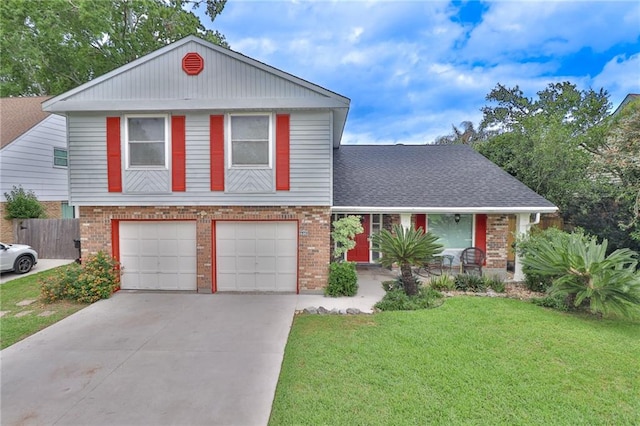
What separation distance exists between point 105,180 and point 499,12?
568 inches

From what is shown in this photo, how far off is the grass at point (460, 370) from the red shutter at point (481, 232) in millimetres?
4149

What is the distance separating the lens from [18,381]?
13.5ft

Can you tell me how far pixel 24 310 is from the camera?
271 inches

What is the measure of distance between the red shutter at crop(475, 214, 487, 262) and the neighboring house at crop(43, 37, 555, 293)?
Answer: 18.7 feet

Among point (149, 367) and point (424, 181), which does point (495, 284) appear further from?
point (149, 367)

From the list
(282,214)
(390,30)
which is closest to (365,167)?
(282,214)

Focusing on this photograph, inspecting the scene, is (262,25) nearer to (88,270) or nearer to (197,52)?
(197,52)

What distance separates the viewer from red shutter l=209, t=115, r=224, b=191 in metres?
7.76

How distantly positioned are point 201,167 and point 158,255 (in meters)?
2.81

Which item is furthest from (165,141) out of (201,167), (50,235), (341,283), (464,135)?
(464,135)

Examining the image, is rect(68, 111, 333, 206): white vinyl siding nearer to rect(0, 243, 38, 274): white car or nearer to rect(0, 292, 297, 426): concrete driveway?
rect(0, 292, 297, 426): concrete driveway

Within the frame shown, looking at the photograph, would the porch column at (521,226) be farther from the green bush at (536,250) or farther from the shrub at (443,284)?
the shrub at (443,284)

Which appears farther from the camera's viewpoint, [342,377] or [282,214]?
[282,214]

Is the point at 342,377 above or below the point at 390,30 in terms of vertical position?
below
